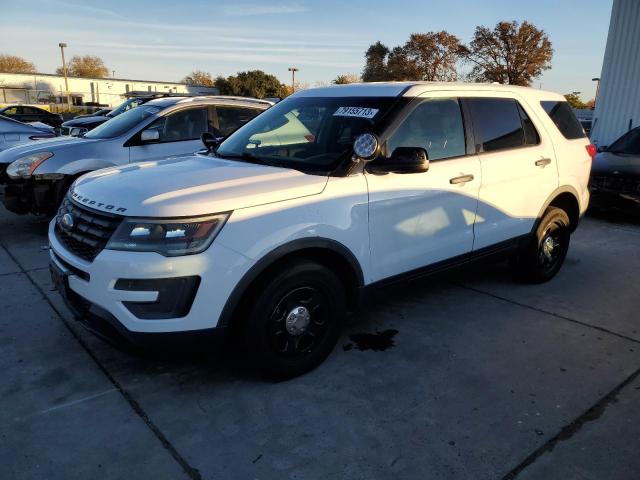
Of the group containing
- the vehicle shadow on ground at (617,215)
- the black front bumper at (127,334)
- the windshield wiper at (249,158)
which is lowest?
the vehicle shadow on ground at (617,215)

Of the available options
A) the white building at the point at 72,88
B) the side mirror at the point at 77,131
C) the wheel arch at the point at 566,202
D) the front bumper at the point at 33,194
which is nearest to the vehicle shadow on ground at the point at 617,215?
the wheel arch at the point at 566,202

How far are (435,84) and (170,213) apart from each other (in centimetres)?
228

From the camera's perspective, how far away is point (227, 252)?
8.95 ft

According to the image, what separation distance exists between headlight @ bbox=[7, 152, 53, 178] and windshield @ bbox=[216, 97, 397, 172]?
315cm

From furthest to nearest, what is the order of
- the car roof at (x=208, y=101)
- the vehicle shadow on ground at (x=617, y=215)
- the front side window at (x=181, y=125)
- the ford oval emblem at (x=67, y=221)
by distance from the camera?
the vehicle shadow on ground at (x=617, y=215) < the car roof at (x=208, y=101) < the front side window at (x=181, y=125) < the ford oval emblem at (x=67, y=221)

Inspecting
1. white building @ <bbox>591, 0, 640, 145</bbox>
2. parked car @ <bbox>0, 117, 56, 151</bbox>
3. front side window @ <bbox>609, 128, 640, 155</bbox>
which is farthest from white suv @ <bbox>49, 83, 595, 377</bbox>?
white building @ <bbox>591, 0, 640, 145</bbox>

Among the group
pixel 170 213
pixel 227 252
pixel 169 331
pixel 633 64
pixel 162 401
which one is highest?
pixel 633 64

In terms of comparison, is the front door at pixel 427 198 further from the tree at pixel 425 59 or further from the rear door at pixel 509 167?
the tree at pixel 425 59

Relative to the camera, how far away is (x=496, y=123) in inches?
166

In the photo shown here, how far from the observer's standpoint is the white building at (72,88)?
5388 centimetres

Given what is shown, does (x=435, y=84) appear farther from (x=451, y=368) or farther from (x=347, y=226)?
(x=451, y=368)

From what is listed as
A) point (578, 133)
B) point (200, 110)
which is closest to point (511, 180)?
point (578, 133)

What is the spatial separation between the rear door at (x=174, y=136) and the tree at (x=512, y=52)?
4771 cm

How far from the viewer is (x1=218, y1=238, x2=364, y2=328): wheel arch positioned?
281 cm
